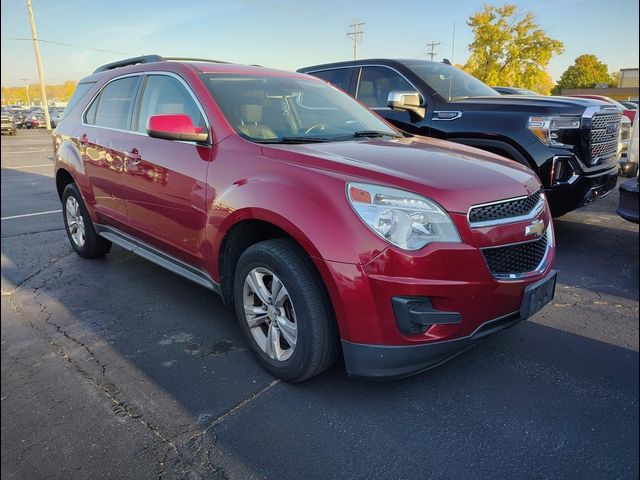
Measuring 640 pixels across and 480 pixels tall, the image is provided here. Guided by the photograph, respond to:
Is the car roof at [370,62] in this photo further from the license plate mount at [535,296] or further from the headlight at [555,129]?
the license plate mount at [535,296]

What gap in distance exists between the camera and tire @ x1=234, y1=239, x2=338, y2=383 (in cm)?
241

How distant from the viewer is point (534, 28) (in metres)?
26.5

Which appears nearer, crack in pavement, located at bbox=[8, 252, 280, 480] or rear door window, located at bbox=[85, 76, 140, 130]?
crack in pavement, located at bbox=[8, 252, 280, 480]

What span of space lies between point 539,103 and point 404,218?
3.54 meters

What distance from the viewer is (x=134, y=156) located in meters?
3.59

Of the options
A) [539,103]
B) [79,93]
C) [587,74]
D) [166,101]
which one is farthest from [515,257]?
[587,74]

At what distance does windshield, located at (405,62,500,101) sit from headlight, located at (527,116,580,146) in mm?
1163

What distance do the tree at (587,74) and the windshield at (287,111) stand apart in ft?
184

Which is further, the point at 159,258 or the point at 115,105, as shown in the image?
the point at 115,105

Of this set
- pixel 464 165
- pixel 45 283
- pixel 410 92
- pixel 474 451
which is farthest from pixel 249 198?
pixel 410 92

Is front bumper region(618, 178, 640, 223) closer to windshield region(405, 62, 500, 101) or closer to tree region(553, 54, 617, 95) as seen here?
windshield region(405, 62, 500, 101)

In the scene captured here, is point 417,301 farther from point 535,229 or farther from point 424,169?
point 535,229

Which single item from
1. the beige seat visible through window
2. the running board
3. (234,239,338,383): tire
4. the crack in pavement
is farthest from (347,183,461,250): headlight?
the running board

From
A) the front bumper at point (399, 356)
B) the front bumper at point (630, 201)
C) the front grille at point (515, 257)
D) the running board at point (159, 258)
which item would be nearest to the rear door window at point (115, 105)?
the running board at point (159, 258)
